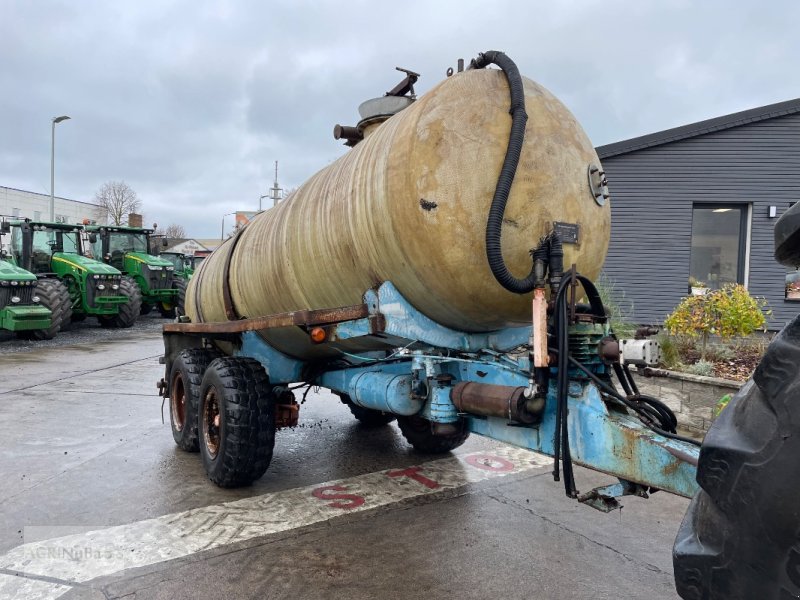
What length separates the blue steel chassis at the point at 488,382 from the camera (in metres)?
2.44

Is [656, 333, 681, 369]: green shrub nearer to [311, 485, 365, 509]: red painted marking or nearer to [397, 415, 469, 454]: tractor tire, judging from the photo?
[397, 415, 469, 454]: tractor tire

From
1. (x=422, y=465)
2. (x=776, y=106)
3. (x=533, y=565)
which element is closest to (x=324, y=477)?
(x=422, y=465)

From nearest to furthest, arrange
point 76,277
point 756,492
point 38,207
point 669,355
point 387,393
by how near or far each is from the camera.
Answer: point 756,492
point 387,393
point 669,355
point 76,277
point 38,207

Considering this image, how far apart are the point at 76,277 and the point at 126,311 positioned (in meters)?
1.73

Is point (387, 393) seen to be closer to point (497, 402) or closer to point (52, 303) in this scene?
point (497, 402)

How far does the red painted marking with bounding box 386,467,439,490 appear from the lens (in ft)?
16.1

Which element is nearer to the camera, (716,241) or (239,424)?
(239,424)

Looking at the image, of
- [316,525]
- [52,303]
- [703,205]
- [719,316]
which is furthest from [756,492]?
[52,303]

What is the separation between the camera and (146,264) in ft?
66.5

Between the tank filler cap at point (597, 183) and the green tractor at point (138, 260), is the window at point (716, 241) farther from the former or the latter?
the green tractor at point (138, 260)

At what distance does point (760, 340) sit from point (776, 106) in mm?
5747

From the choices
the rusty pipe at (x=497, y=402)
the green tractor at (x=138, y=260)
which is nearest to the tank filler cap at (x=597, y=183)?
the rusty pipe at (x=497, y=402)

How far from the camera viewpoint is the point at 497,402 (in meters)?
2.94

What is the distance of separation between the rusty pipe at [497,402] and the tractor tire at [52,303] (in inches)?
566
